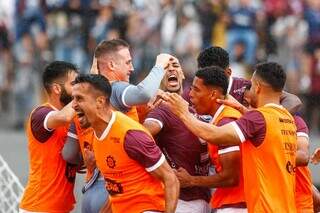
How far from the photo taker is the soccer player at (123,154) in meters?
8.73

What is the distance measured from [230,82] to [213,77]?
0.77 meters

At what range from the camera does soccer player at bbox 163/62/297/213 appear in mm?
8773

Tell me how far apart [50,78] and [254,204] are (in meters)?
2.33

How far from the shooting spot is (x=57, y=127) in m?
9.97

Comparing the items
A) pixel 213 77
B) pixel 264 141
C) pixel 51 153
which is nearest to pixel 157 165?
pixel 264 141

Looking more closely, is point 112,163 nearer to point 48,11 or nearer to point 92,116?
point 92,116

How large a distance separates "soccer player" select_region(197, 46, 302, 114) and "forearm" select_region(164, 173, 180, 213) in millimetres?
1524

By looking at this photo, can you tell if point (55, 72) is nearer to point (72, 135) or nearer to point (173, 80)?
point (72, 135)

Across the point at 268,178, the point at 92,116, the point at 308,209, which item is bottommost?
the point at 308,209

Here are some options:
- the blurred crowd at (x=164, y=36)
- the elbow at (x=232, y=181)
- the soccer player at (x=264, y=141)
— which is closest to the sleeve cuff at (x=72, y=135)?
the soccer player at (x=264, y=141)

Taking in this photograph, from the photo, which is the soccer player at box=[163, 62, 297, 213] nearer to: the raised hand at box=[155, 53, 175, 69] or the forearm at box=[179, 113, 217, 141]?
the forearm at box=[179, 113, 217, 141]

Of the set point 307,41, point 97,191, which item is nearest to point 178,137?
point 97,191

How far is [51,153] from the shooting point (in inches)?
401

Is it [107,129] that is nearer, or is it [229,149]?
[107,129]
